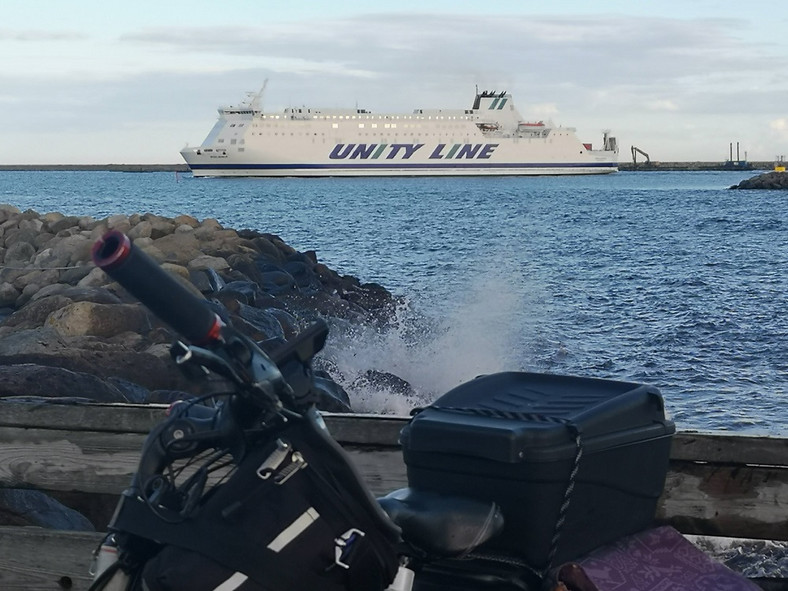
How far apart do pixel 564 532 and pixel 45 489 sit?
1.48 meters

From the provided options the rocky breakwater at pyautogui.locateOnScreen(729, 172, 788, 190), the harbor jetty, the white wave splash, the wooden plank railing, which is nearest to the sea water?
the white wave splash

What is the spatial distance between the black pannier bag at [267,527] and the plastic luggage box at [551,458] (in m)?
0.45

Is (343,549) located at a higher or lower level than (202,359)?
lower

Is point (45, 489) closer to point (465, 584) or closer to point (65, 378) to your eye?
point (465, 584)

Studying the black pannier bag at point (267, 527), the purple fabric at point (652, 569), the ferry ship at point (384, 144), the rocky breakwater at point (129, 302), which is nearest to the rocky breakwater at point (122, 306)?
the rocky breakwater at point (129, 302)

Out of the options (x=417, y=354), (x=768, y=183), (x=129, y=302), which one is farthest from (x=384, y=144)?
(x=129, y=302)

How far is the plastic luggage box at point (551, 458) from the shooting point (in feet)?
6.00

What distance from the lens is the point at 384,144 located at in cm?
8969

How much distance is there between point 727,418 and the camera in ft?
31.0

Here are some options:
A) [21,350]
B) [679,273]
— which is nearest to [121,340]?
[21,350]

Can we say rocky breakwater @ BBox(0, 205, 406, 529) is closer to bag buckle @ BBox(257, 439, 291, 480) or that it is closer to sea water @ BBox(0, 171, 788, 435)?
bag buckle @ BBox(257, 439, 291, 480)

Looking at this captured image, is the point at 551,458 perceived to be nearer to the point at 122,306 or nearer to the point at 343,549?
the point at 343,549

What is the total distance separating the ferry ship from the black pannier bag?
282 ft

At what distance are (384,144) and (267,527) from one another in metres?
89.3
